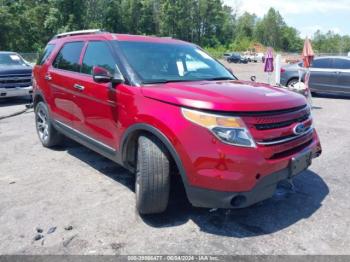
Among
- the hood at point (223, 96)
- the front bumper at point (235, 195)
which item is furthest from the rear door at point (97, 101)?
the front bumper at point (235, 195)

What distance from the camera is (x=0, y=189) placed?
4.59 meters

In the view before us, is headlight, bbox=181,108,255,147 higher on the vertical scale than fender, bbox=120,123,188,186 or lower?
higher

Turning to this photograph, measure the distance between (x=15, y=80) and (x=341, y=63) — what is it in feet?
35.9

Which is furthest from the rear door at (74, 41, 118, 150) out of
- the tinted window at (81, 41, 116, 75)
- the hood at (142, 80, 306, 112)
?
the hood at (142, 80, 306, 112)

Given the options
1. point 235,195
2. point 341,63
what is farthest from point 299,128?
point 341,63

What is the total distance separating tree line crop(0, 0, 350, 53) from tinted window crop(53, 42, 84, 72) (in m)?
44.9

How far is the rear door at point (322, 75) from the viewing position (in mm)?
12922

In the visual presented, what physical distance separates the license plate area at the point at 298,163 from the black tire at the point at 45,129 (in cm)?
397

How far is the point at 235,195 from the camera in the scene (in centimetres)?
317

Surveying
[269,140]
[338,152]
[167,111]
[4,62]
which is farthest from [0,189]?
[4,62]

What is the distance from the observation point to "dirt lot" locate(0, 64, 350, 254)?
3293 millimetres

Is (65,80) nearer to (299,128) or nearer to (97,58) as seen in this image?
(97,58)

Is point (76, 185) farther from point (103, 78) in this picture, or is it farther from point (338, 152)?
point (338, 152)

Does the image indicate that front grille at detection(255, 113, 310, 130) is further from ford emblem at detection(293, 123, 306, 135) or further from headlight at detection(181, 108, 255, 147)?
headlight at detection(181, 108, 255, 147)
